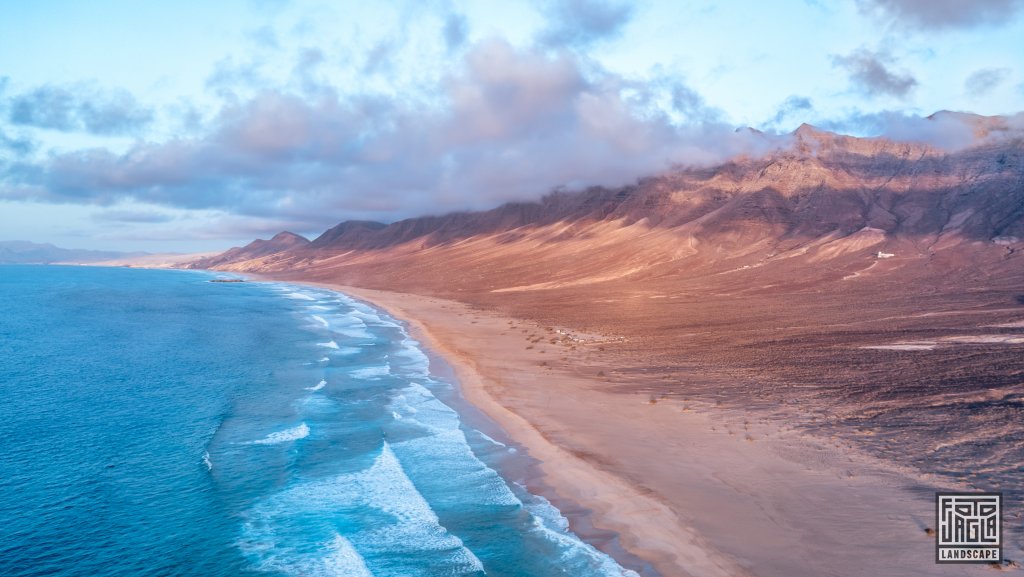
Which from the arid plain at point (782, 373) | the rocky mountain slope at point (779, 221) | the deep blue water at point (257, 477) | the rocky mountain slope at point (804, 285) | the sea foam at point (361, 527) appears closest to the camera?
the sea foam at point (361, 527)

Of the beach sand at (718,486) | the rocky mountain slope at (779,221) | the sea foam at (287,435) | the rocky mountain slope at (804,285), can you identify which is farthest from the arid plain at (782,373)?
the sea foam at (287,435)

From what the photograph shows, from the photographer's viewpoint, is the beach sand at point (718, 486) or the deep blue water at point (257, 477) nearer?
the beach sand at point (718, 486)

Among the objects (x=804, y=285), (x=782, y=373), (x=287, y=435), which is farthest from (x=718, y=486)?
(x=804, y=285)

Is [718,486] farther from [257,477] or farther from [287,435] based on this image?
[287,435]

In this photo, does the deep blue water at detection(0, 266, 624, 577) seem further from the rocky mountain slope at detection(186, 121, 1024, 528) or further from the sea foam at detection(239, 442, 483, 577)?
the rocky mountain slope at detection(186, 121, 1024, 528)

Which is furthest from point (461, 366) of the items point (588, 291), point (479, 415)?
point (588, 291)

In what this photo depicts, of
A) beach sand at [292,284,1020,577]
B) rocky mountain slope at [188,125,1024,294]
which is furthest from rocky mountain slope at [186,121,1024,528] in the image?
beach sand at [292,284,1020,577]

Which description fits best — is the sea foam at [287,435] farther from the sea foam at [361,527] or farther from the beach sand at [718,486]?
the beach sand at [718,486]
